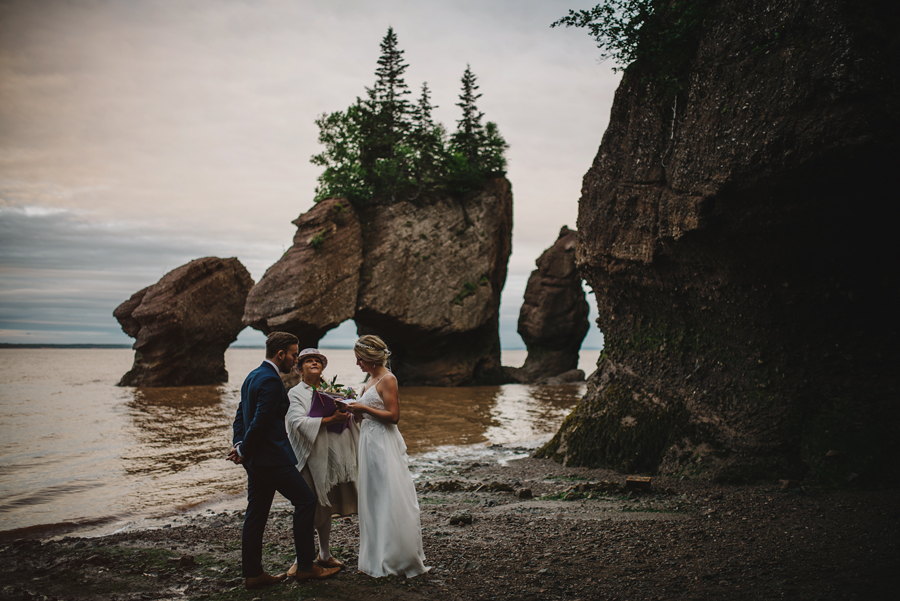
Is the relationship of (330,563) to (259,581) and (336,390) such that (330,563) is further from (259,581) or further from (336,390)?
(336,390)

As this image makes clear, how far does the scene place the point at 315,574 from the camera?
4512mm

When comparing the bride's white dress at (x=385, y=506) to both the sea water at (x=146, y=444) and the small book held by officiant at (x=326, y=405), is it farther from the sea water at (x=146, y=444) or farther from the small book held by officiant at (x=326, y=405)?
the sea water at (x=146, y=444)

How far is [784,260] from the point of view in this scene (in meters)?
6.64

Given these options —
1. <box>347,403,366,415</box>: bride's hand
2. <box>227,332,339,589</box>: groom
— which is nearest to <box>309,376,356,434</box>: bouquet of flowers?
<box>347,403,366,415</box>: bride's hand

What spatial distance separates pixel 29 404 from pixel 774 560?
83.3 feet

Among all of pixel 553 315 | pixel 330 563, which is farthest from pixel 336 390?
pixel 553 315

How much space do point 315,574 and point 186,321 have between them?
27896 mm

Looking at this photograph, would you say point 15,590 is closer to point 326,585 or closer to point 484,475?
point 326,585

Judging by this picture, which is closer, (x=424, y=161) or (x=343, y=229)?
(x=343, y=229)

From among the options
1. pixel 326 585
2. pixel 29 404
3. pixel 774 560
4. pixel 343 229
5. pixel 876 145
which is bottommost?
pixel 29 404

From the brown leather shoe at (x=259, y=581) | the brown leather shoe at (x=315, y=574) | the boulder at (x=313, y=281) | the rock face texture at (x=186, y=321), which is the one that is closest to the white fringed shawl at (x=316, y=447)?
the brown leather shoe at (x=315, y=574)

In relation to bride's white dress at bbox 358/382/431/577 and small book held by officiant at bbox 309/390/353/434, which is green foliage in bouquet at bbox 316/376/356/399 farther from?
bride's white dress at bbox 358/382/431/577

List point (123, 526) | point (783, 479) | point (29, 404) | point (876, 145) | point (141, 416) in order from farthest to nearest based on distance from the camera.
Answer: point (29, 404)
point (141, 416)
point (123, 526)
point (783, 479)
point (876, 145)

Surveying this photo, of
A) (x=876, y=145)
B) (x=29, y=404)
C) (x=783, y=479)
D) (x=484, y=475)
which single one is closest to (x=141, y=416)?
(x=29, y=404)
